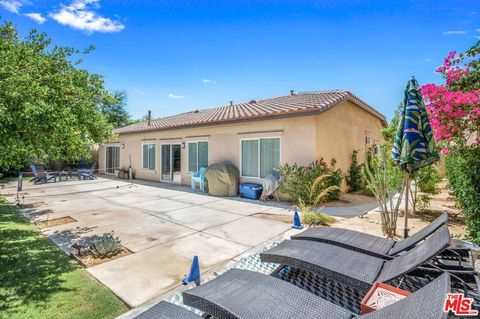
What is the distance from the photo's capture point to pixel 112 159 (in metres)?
23.4

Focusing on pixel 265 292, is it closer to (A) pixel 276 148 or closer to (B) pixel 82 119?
(B) pixel 82 119

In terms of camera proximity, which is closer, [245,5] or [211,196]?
[245,5]

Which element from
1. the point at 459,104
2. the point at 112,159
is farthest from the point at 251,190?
the point at 112,159

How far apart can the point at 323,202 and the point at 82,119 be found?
8.78 m

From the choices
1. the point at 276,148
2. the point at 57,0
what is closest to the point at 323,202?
the point at 276,148

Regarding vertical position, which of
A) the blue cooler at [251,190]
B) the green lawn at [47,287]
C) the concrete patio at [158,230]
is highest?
the blue cooler at [251,190]

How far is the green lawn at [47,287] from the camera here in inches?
130

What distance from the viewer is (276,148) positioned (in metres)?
11.4

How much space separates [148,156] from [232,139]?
28.5 ft

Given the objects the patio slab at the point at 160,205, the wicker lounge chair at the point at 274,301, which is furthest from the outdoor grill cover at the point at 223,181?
the wicker lounge chair at the point at 274,301

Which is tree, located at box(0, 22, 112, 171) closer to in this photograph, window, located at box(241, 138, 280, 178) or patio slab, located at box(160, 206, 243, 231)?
patio slab, located at box(160, 206, 243, 231)

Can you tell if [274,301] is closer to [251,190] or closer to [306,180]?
[306,180]

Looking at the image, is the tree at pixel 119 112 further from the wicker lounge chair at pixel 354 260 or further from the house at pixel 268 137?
the wicker lounge chair at pixel 354 260

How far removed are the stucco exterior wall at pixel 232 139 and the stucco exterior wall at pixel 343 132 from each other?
54cm
